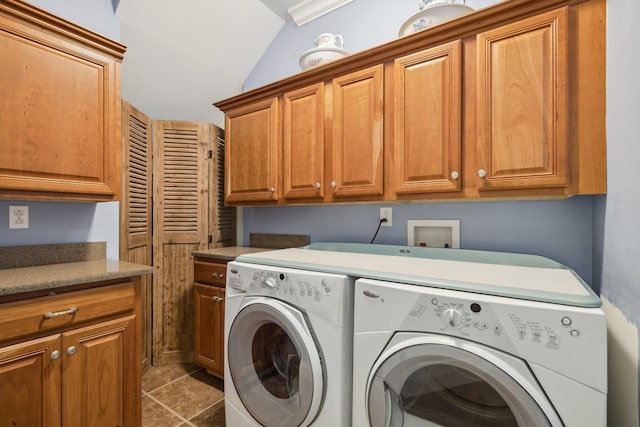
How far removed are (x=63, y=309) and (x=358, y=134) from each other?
5.41 feet

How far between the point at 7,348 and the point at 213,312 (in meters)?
1.07

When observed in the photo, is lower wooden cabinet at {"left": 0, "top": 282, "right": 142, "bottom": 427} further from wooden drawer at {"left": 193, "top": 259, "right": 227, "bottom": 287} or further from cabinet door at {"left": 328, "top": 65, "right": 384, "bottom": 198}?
cabinet door at {"left": 328, "top": 65, "right": 384, "bottom": 198}

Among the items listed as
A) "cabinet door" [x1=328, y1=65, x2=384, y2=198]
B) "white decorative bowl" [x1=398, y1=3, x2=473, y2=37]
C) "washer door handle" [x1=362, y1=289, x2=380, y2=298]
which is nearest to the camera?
"washer door handle" [x1=362, y1=289, x2=380, y2=298]

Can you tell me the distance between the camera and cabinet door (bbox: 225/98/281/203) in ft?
6.84

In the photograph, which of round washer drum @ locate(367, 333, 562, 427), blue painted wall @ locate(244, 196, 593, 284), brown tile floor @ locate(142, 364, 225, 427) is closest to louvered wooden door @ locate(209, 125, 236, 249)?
blue painted wall @ locate(244, 196, 593, 284)

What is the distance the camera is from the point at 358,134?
1.72 metres

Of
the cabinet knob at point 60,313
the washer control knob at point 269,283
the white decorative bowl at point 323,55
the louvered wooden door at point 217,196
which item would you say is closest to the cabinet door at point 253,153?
the louvered wooden door at point 217,196

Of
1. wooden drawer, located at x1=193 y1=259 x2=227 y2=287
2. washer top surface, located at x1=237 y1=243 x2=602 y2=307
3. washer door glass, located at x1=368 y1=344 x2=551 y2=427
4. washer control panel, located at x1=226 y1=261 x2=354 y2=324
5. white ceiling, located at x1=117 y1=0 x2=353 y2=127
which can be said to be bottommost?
washer door glass, located at x1=368 y1=344 x2=551 y2=427

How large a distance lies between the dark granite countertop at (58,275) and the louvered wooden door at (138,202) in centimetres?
46

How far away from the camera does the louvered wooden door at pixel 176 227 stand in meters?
2.36

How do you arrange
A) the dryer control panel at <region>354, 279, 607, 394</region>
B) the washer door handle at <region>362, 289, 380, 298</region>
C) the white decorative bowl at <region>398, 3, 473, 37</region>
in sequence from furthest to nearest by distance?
the white decorative bowl at <region>398, 3, 473, 37</region>
the washer door handle at <region>362, 289, 380, 298</region>
the dryer control panel at <region>354, 279, 607, 394</region>

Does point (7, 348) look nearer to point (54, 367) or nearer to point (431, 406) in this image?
point (54, 367)

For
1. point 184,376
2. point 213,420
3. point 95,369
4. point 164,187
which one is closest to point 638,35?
point 95,369

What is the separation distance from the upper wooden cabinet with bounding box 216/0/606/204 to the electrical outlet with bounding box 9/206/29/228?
1.52 meters
